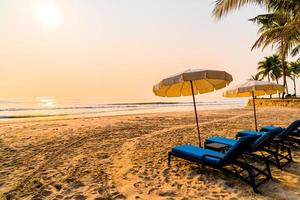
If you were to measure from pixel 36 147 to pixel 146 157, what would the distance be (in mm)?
3923

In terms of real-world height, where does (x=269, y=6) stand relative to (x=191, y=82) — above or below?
above

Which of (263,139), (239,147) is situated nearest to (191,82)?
(263,139)

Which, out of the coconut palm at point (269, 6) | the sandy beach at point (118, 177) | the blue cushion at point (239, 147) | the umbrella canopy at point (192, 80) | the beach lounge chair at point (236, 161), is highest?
the coconut palm at point (269, 6)

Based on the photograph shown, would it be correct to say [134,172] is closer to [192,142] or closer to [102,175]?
[102,175]

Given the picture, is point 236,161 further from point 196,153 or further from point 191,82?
point 191,82

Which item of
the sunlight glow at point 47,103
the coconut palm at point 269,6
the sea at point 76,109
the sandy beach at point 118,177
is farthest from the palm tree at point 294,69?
the sunlight glow at point 47,103

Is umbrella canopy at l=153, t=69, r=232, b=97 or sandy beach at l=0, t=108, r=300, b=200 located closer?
sandy beach at l=0, t=108, r=300, b=200

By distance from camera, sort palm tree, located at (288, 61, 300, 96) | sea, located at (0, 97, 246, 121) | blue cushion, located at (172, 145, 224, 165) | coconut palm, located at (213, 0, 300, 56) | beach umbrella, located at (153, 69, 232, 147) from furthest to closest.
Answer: palm tree, located at (288, 61, 300, 96) < sea, located at (0, 97, 246, 121) < coconut palm, located at (213, 0, 300, 56) < beach umbrella, located at (153, 69, 232, 147) < blue cushion, located at (172, 145, 224, 165)

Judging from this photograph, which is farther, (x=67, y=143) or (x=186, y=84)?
(x=67, y=143)

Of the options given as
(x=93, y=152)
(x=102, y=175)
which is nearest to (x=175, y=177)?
(x=102, y=175)

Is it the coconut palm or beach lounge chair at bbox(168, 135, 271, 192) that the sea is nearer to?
the coconut palm

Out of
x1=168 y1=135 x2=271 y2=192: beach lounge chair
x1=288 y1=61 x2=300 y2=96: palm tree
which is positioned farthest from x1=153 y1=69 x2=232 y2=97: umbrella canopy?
x1=288 y1=61 x2=300 y2=96: palm tree

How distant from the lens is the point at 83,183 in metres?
4.28

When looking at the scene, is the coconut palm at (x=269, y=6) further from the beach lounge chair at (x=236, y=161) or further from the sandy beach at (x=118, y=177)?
the beach lounge chair at (x=236, y=161)
